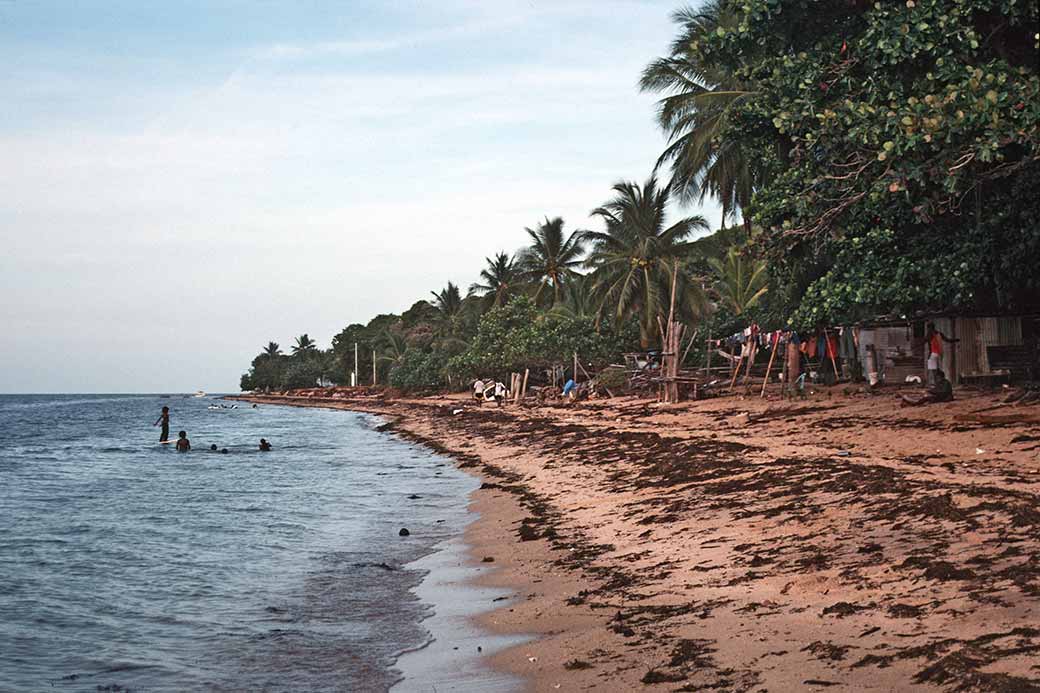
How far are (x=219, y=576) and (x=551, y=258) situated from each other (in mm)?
47868

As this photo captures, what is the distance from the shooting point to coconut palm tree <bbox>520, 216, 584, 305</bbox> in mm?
58156

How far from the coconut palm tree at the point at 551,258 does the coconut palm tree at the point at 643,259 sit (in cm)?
1067

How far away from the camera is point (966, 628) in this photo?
234 inches

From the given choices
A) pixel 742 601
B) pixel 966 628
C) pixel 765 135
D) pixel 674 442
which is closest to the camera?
pixel 966 628

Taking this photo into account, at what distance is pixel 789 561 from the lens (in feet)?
28.8

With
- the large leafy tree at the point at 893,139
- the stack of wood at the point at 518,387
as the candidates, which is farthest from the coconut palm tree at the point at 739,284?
the large leafy tree at the point at 893,139

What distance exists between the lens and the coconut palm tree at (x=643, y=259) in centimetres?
4309

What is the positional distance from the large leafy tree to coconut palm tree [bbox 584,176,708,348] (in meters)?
25.2

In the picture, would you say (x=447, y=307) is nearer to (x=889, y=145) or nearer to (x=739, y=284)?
(x=739, y=284)

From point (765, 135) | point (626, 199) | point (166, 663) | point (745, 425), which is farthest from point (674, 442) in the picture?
point (626, 199)

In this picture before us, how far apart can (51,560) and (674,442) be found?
11.8 metres

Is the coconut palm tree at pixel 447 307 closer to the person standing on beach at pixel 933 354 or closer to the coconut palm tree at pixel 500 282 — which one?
the coconut palm tree at pixel 500 282

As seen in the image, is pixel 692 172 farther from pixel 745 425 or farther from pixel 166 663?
pixel 166 663

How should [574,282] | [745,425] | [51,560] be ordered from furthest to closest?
1. [574,282]
2. [745,425]
3. [51,560]
